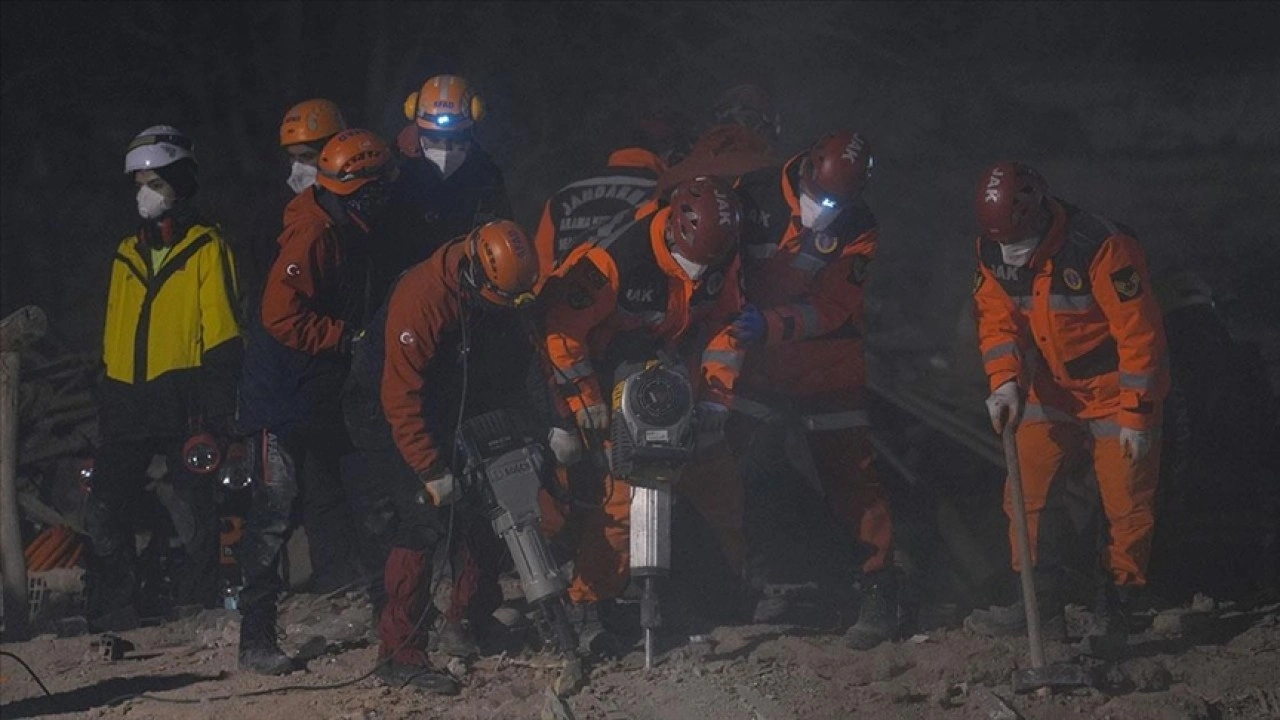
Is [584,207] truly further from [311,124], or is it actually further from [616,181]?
[311,124]

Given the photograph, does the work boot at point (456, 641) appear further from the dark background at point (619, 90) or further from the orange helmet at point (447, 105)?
the dark background at point (619, 90)

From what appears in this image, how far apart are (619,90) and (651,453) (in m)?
6.68

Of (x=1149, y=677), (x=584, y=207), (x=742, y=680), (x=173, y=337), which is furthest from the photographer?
(x=584, y=207)

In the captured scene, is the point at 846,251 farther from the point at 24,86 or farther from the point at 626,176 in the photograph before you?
the point at 24,86

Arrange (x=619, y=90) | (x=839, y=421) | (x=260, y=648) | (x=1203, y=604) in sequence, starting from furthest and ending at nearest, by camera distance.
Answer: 1. (x=619, y=90)
2. (x=1203, y=604)
3. (x=839, y=421)
4. (x=260, y=648)

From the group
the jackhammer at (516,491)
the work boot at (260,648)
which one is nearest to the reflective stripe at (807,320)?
the jackhammer at (516,491)

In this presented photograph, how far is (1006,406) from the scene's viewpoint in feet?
26.2

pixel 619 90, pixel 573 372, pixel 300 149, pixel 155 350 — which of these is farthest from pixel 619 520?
pixel 619 90

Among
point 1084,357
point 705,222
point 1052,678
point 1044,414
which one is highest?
point 705,222

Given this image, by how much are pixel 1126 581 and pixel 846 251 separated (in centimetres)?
190

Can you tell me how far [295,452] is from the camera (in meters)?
8.12

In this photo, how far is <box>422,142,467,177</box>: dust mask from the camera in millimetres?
8867

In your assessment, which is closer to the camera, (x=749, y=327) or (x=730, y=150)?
(x=749, y=327)

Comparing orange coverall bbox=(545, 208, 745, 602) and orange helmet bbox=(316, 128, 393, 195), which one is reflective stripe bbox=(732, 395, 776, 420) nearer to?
orange coverall bbox=(545, 208, 745, 602)
